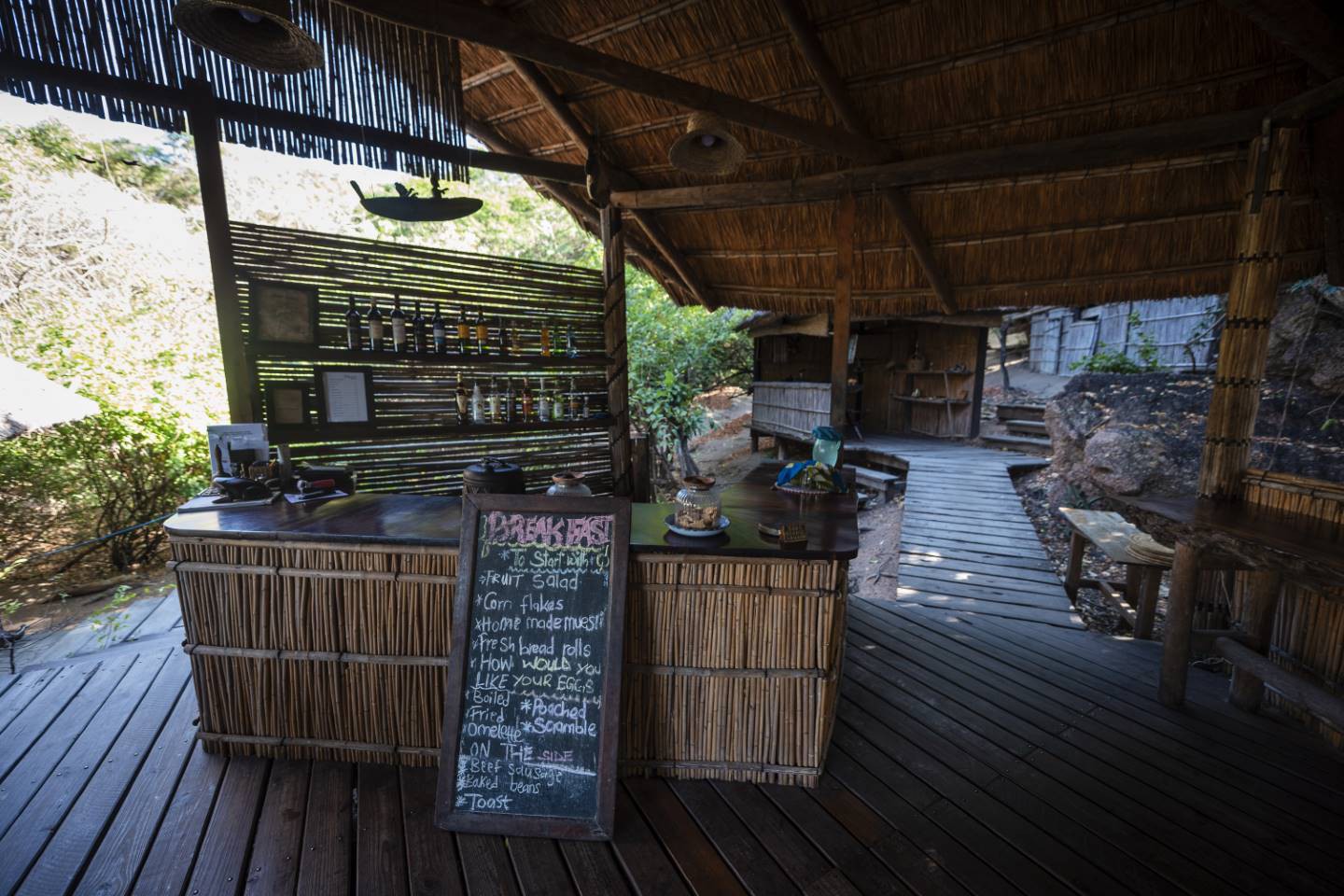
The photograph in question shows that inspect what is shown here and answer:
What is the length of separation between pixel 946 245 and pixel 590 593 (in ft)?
15.7

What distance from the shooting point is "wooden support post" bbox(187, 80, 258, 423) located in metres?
3.32

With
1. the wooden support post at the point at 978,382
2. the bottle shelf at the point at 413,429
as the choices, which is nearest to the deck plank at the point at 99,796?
the bottle shelf at the point at 413,429

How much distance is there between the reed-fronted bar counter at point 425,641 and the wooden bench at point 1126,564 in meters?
3.00

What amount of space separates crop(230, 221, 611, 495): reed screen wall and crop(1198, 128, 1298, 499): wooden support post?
4.16 meters

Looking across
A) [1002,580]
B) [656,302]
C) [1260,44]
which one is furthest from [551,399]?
[656,302]

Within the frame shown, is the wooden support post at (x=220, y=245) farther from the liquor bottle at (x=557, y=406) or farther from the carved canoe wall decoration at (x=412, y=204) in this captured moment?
the liquor bottle at (x=557, y=406)

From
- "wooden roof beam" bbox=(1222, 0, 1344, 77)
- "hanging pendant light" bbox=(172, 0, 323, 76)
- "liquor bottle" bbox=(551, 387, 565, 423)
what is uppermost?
"wooden roof beam" bbox=(1222, 0, 1344, 77)

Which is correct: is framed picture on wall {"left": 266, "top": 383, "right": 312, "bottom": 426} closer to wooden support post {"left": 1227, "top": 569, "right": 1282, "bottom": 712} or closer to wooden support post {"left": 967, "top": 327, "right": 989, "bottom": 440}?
wooden support post {"left": 1227, "top": 569, "right": 1282, "bottom": 712}

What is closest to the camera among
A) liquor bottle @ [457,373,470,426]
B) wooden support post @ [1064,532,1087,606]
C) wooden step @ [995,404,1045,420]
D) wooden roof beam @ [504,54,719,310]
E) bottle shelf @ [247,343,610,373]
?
bottle shelf @ [247,343,610,373]

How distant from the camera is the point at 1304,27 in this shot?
2.27 m

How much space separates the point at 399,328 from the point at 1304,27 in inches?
191

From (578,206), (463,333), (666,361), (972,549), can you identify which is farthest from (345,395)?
(666,361)

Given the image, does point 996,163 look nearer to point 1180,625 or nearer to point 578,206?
point 1180,625

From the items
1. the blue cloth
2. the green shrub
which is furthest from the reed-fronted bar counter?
the green shrub
